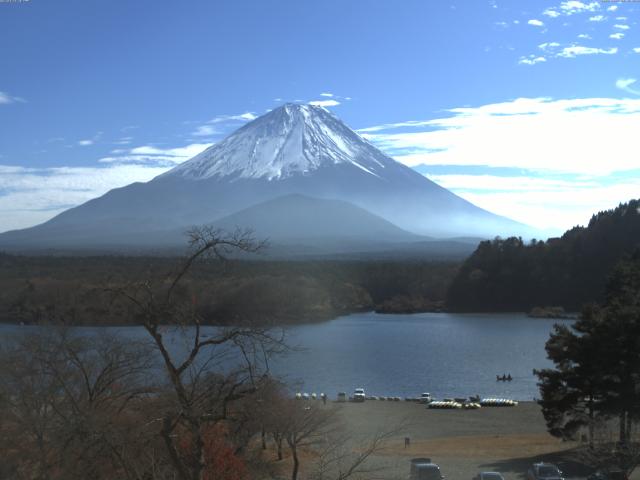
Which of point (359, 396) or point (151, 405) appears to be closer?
point (151, 405)

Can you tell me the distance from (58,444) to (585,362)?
10.2m

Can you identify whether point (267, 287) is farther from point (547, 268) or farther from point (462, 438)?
point (462, 438)

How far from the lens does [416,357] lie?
32.3 metres

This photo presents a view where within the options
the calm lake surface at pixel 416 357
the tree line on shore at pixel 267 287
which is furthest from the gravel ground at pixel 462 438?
the tree line on shore at pixel 267 287

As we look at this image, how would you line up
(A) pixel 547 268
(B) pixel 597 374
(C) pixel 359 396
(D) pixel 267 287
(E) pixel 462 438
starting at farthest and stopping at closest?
(A) pixel 547 268 < (D) pixel 267 287 < (C) pixel 359 396 < (E) pixel 462 438 < (B) pixel 597 374

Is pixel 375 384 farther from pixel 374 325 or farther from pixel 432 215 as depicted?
pixel 432 215

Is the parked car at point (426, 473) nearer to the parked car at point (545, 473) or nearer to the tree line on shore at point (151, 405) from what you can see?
the tree line on shore at point (151, 405)

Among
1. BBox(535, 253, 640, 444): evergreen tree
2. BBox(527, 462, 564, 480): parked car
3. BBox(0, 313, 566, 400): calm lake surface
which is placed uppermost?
BBox(535, 253, 640, 444): evergreen tree

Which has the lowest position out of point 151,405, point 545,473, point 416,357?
point 416,357

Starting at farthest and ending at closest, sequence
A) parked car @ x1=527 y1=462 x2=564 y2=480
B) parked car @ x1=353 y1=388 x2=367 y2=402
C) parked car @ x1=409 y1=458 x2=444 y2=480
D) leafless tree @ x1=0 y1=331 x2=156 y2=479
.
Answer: parked car @ x1=353 y1=388 x2=367 y2=402
parked car @ x1=527 y1=462 x2=564 y2=480
parked car @ x1=409 y1=458 x2=444 y2=480
leafless tree @ x1=0 y1=331 x2=156 y2=479

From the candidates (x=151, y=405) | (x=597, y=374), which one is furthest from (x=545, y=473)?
(x=151, y=405)

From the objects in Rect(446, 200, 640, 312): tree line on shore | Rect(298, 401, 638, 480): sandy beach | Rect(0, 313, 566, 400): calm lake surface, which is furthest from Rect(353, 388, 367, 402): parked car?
Rect(446, 200, 640, 312): tree line on shore

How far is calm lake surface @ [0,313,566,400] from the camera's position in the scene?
82.2 ft

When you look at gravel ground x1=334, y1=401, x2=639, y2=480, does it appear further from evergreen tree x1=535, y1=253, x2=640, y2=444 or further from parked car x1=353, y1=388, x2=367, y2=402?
evergreen tree x1=535, y1=253, x2=640, y2=444
